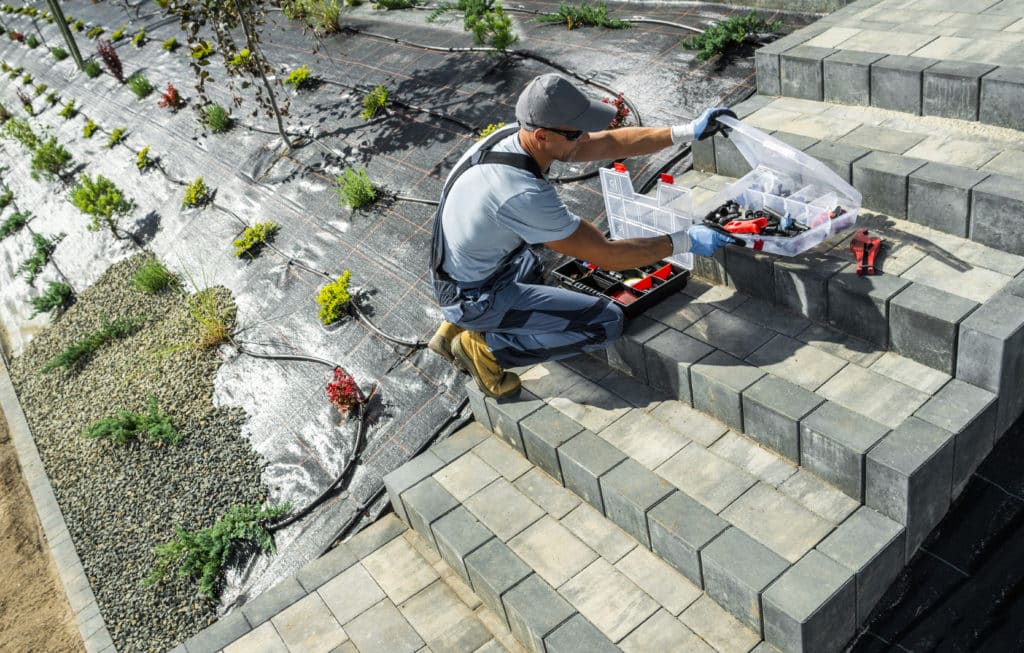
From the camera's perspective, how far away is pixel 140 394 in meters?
7.24

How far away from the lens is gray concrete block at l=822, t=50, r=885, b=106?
541 centimetres

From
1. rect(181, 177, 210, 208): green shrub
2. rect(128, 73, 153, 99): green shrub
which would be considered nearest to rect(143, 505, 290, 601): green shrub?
rect(181, 177, 210, 208): green shrub

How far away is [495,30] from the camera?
838 cm

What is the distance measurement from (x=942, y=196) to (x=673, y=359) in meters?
1.69

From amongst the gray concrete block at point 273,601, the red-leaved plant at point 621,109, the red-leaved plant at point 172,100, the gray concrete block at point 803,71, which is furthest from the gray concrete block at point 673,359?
the red-leaved plant at point 172,100

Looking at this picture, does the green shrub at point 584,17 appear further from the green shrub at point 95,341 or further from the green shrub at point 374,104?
the green shrub at point 95,341

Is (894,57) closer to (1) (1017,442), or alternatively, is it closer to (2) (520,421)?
(1) (1017,442)

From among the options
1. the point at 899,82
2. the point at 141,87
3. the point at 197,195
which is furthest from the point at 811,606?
the point at 141,87

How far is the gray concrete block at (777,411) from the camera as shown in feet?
13.0

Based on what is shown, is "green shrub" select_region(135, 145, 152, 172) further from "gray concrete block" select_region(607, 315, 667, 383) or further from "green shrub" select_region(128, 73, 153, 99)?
"gray concrete block" select_region(607, 315, 667, 383)

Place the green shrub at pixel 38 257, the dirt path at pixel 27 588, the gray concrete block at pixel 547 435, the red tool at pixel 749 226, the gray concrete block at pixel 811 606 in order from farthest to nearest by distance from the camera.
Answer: the green shrub at pixel 38 257, the dirt path at pixel 27 588, the gray concrete block at pixel 547 435, the red tool at pixel 749 226, the gray concrete block at pixel 811 606

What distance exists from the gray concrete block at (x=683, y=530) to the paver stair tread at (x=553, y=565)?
10cm

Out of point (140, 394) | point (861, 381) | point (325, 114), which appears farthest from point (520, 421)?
point (325, 114)

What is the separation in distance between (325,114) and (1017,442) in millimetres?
7546
